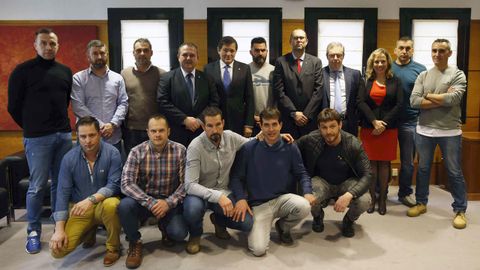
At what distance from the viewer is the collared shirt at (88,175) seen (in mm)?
3066

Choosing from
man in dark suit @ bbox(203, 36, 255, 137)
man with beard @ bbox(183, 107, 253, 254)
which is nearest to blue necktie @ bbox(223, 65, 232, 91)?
man in dark suit @ bbox(203, 36, 255, 137)

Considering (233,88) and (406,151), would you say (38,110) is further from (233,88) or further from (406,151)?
(406,151)

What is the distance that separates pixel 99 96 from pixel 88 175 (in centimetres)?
80

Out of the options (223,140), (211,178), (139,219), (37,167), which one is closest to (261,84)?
(223,140)

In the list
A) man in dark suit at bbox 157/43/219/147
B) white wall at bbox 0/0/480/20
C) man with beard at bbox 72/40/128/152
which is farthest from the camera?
white wall at bbox 0/0/480/20

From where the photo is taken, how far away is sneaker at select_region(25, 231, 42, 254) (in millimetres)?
3209

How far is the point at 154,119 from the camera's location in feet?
10.3

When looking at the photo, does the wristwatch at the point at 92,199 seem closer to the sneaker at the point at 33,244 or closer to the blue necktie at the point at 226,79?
the sneaker at the point at 33,244

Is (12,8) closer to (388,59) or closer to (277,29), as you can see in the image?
(277,29)

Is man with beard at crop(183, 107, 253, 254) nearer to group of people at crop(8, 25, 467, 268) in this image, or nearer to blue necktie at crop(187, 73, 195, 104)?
group of people at crop(8, 25, 467, 268)

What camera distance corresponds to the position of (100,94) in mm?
3625

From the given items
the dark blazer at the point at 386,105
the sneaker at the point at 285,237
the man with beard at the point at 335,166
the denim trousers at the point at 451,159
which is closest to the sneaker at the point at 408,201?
the denim trousers at the point at 451,159

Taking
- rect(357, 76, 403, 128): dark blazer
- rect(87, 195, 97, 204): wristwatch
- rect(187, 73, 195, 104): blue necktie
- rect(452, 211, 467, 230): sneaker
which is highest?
rect(187, 73, 195, 104): blue necktie

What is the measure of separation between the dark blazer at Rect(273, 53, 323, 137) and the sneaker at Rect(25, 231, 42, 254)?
2.29 metres
